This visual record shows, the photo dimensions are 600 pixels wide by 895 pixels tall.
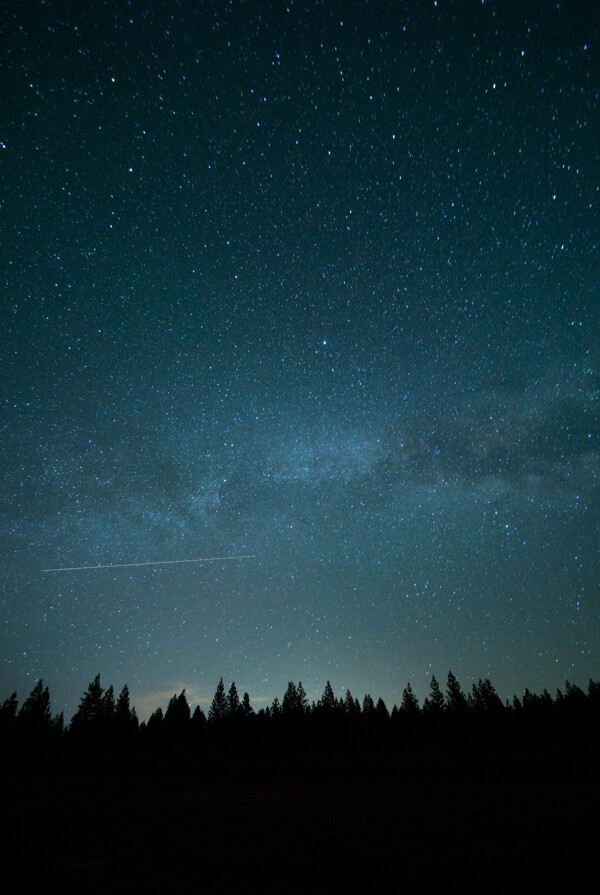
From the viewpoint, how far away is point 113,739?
52.7 metres

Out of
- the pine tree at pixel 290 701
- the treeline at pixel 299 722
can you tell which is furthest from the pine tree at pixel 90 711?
the pine tree at pixel 290 701

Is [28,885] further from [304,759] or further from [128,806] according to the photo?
[304,759]

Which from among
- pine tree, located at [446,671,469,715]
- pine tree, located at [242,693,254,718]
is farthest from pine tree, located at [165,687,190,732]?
pine tree, located at [446,671,469,715]

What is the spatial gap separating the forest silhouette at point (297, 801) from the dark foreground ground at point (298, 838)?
0.08 meters

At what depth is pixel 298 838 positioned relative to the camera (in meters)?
12.4

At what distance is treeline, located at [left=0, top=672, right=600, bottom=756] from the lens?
5181 cm

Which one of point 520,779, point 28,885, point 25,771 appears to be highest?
point 25,771

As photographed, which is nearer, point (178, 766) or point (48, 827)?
point (48, 827)

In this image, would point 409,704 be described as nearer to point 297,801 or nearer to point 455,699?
point 455,699

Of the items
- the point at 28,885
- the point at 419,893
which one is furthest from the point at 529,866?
the point at 28,885

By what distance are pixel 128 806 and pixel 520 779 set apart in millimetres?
27693

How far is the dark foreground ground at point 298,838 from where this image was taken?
347 inches

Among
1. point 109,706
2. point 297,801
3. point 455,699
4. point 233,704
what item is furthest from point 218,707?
point 297,801

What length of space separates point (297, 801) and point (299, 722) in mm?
49884
